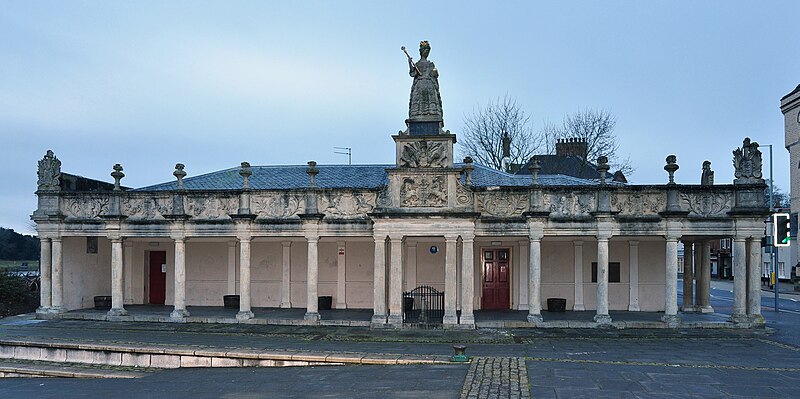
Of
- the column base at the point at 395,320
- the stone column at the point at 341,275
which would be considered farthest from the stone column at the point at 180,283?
the column base at the point at 395,320

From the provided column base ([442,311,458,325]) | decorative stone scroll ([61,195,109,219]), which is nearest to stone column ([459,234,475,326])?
column base ([442,311,458,325])

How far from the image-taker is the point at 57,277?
2264 centimetres

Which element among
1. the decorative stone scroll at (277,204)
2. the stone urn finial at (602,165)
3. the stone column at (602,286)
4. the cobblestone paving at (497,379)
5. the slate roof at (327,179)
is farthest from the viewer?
the slate roof at (327,179)

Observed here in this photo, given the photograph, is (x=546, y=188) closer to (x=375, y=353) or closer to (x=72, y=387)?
(x=375, y=353)

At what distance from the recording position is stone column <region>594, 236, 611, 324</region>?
20125 mm

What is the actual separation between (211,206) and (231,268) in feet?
13.5

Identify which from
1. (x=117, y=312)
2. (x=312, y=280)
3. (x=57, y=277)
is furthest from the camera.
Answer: (x=57, y=277)

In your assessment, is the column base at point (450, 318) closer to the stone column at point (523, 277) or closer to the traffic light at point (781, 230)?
the stone column at point (523, 277)

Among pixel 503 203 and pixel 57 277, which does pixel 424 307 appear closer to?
pixel 503 203

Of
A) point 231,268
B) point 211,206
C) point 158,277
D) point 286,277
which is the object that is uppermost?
point 211,206

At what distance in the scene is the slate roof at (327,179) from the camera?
2406 cm

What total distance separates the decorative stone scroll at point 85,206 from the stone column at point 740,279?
21.4 m

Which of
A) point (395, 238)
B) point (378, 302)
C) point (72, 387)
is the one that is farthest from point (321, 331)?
point (72, 387)

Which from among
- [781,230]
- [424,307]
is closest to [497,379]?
[781,230]
